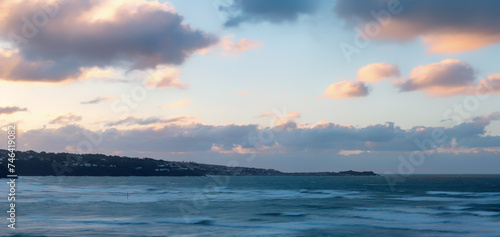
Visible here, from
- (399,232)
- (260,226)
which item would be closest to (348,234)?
(399,232)

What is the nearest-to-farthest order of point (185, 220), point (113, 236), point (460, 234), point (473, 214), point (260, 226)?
1. point (113, 236)
2. point (460, 234)
3. point (260, 226)
4. point (185, 220)
5. point (473, 214)

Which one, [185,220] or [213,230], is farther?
[185,220]

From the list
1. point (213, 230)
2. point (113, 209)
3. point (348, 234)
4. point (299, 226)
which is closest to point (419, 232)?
point (348, 234)

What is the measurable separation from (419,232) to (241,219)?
25932 millimetres

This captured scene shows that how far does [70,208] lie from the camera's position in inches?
3177

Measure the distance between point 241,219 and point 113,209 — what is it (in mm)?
24969

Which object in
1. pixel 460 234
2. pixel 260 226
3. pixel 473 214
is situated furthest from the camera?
pixel 473 214

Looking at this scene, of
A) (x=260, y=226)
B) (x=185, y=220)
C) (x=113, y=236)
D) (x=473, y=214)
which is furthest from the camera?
(x=473, y=214)

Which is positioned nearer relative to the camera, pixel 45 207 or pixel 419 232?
pixel 419 232

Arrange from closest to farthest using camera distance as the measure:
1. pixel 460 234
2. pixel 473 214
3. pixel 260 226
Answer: pixel 460 234 < pixel 260 226 < pixel 473 214

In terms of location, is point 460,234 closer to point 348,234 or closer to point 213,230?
point 348,234

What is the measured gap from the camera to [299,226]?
6125 cm

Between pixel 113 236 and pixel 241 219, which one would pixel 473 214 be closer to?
pixel 241 219

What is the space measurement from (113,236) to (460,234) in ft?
127
